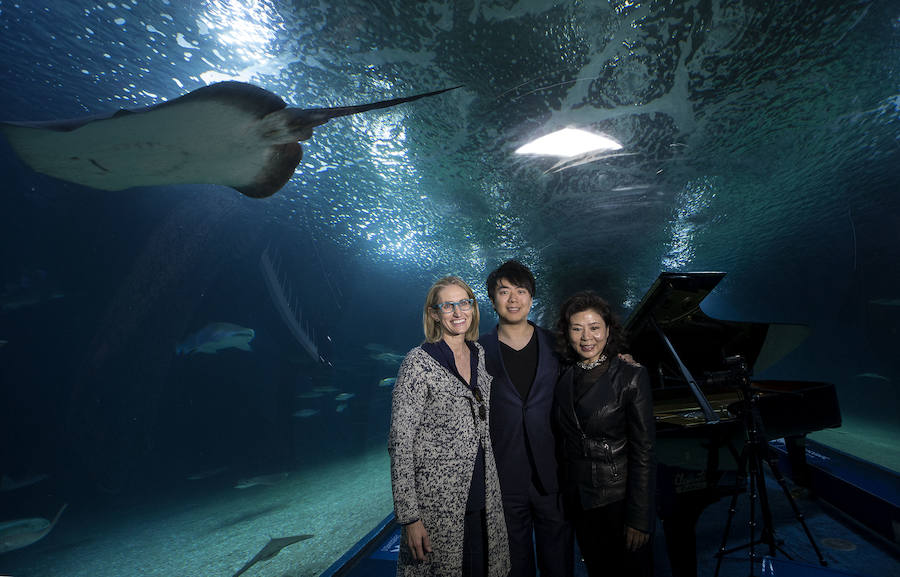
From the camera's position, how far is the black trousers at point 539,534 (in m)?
1.64

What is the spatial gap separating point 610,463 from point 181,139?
4.55 meters

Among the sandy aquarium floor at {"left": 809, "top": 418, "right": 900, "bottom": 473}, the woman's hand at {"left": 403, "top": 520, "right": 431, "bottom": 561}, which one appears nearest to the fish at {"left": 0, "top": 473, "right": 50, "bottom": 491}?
the woman's hand at {"left": 403, "top": 520, "right": 431, "bottom": 561}

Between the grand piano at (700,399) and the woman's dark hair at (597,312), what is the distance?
1.12 m

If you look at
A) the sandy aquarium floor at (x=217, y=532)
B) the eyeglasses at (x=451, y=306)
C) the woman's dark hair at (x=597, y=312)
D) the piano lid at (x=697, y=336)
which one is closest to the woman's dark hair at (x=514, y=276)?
the woman's dark hair at (x=597, y=312)

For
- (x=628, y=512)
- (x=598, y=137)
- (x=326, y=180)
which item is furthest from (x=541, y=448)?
(x=326, y=180)

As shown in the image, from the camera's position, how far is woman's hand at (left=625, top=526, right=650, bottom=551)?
1.59 m

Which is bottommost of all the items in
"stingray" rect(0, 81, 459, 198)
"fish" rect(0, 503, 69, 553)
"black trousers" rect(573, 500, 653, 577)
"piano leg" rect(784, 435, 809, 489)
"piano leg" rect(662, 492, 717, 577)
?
"fish" rect(0, 503, 69, 553)

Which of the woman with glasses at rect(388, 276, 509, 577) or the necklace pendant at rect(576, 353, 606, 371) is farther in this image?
the necklace pendant at rect(576, 353, 606, 371)

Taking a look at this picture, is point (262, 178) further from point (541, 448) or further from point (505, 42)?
point (541, 448)

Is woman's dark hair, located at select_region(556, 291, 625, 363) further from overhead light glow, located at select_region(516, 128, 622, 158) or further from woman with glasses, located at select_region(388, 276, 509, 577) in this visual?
overhead light glow, located at select_region(516, 128, 622, 158)

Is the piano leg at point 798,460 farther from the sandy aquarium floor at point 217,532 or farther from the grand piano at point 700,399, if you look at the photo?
the sandy aquarium floor at point 217,532

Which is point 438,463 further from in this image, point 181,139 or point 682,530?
point 181,139

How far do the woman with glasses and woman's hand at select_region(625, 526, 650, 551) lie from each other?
0.66 meters

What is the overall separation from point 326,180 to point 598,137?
6.24 metres
